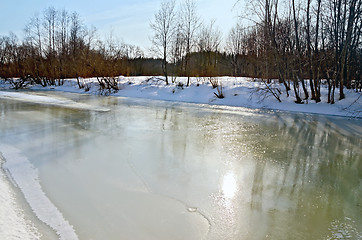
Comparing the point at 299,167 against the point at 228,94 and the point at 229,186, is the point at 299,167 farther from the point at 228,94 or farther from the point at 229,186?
the point at 228,94

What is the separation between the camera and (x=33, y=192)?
3320mm

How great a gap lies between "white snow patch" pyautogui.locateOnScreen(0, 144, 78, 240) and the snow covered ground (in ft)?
34.6

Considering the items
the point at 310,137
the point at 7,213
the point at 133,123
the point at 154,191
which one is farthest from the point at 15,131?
the point at 310,137

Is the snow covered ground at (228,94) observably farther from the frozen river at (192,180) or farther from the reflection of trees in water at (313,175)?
the reflection of trees in water at (313,175)

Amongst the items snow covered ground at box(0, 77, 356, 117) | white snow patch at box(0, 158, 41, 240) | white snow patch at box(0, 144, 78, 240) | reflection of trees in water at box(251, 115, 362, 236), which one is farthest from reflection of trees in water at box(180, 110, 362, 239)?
snow covered ground at box(0, 77, 356, 117)

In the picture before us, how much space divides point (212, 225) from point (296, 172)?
227 centimetres

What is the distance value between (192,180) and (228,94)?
1176cm

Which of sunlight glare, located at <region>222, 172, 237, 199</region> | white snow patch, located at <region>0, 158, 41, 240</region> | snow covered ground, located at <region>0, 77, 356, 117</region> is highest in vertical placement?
snow covered ground, located at <region>0, 77, 356, 117</region>

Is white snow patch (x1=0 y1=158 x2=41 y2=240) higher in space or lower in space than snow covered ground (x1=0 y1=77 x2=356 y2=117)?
lower

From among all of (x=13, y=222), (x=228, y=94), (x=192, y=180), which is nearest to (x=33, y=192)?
(x=13, y=222)

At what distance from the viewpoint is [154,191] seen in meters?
3.43

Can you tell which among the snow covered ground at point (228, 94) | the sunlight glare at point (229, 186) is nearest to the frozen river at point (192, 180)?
the sunlight glare at point (229, 186)

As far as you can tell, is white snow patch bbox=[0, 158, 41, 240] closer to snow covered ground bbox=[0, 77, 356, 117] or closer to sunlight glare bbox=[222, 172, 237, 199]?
sunlight glare bbox=[222, 172, 237, 199]

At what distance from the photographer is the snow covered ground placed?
11.2 meters
